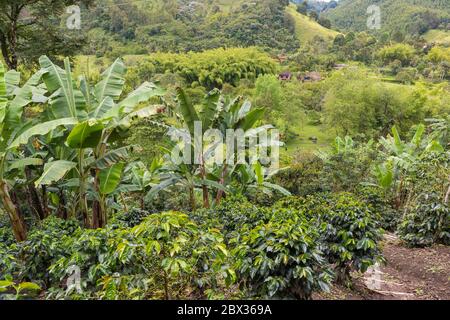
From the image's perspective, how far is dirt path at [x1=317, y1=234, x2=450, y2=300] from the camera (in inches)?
186

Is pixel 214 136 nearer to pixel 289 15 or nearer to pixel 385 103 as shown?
pixel 385 103

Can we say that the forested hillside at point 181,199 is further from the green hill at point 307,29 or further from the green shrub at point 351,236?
the green hill at point 307,29

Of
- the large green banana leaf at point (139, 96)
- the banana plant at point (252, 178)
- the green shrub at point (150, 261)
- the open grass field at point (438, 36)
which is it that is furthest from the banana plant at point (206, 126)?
the open grass field at point (438, 36)

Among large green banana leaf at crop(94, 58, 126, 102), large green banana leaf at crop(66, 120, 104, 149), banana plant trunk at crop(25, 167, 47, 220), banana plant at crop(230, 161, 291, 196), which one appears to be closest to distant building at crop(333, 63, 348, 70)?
banana plant at crop(230, 161, 291, 196)

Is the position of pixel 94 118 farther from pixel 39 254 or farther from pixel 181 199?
pixel 181 199

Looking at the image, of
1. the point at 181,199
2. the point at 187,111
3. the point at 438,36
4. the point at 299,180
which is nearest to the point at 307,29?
the point at 438,36

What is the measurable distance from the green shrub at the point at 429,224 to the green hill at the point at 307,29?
7221cm

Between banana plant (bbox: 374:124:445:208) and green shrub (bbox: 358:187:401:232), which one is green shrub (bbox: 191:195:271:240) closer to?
green shrub (bbox: 358:187:401:232)

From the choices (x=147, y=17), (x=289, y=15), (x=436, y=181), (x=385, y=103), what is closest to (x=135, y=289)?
(x=436, y=181)

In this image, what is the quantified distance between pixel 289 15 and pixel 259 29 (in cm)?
1105

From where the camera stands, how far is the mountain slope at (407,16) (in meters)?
69.4

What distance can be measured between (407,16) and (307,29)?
18.5 meters

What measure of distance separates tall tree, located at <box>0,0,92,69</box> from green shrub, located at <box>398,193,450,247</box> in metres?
8.33

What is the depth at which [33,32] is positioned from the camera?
9.07 metres
